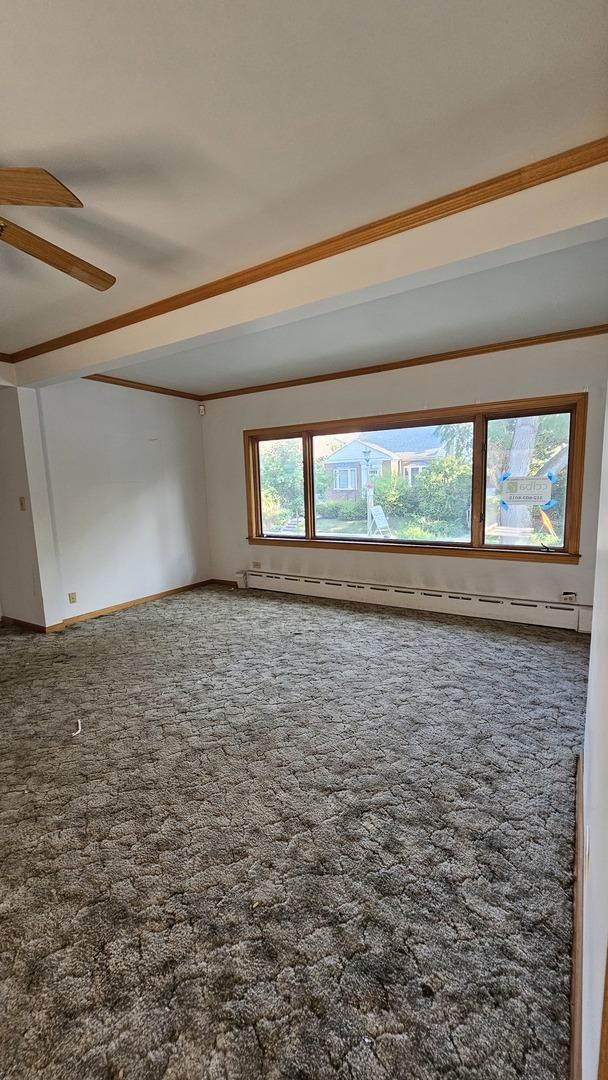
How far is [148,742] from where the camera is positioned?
→ 246cm

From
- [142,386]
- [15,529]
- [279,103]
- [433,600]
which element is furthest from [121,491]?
[279,103]

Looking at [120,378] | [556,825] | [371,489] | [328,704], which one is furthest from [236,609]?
[556,825]

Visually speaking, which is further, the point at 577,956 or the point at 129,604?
the point at 129,604

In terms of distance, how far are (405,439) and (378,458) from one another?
1.19 ft

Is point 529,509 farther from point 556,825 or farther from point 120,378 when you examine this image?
point 120,378

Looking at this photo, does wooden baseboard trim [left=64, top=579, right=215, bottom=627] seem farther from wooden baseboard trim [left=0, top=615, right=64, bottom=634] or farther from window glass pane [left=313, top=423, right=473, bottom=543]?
window glass pane [left=313, top=423, right=473, bottom=543]

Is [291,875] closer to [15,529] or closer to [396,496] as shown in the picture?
[396,496]

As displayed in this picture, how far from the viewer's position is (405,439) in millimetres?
4797

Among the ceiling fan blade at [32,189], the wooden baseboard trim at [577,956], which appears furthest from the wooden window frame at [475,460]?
the ceiling fan blade at [32,189]

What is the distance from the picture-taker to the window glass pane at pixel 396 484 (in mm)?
4543

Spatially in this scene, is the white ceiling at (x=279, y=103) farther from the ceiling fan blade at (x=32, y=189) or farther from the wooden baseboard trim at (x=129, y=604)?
the wooden baseboard trim at (x=129, y=604)

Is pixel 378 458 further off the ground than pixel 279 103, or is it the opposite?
pixel 279 103

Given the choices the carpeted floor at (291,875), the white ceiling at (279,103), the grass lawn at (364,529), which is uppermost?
the white ceiling at (279,103)

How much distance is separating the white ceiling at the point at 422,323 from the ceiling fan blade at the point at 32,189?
1299 mm
